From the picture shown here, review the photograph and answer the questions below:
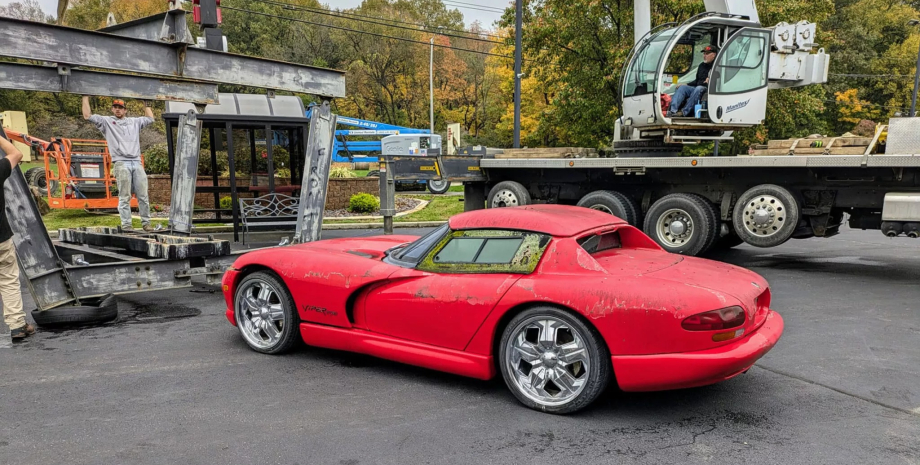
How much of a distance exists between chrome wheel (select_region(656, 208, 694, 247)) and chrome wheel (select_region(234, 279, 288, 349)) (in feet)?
19.8

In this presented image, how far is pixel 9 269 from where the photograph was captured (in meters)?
4.95

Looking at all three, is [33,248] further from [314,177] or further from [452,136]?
[452,136]

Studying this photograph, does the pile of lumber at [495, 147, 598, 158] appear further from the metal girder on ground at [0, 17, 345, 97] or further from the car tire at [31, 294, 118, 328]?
the car tire at [31, 294, 118, 328]

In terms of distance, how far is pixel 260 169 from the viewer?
44.8ft

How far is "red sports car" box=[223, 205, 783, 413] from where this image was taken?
10.4 ft

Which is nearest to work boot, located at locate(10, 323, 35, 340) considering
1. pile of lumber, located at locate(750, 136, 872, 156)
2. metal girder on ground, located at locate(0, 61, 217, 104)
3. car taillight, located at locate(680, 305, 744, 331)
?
metal girder on ground, located at locate(0, 61, 217, 104)

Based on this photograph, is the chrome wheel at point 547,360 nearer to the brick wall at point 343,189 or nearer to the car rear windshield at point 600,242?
the car rear windshield at point 600,242

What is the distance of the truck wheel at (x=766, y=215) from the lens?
7.56 meters

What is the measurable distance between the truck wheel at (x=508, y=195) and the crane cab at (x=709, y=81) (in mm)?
2180

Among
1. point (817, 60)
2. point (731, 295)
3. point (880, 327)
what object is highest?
point (817, 60)

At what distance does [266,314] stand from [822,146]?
22.8 ft

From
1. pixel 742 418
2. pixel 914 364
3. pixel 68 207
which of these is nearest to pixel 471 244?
pixel 742 418

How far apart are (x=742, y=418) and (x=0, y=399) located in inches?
180

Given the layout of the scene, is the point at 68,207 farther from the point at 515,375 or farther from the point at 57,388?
the point at 515,375
